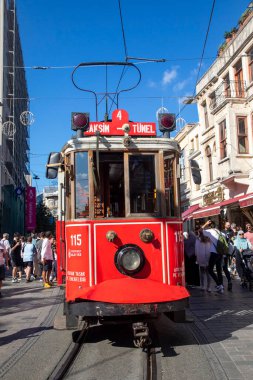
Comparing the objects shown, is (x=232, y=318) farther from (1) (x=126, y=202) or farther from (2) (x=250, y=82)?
(2) (x=250, y=82)

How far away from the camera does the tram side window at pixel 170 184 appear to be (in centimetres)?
596

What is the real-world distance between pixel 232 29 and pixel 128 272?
2057 cm

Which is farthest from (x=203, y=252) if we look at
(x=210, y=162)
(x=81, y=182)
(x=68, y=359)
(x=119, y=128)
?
(x=210, y=162)

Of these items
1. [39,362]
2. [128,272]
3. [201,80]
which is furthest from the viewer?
[201,80]

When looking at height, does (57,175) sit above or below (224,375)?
above

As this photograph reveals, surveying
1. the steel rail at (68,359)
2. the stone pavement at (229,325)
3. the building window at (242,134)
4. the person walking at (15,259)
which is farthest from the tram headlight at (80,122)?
the building window at (242,134)

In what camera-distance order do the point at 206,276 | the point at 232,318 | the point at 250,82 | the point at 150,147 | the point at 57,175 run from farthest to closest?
the point at 250,82 → the point at 206,276 → the point at 232,318 → the point at 57,175 → the point at 150,147

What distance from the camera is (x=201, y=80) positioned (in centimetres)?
2694

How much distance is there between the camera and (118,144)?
5918 millimetres

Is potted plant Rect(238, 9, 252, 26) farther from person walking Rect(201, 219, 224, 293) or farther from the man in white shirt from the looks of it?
the man in white shirt

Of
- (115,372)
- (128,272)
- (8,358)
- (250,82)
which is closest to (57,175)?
(128,272)

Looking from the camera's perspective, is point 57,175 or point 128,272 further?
point 57,175

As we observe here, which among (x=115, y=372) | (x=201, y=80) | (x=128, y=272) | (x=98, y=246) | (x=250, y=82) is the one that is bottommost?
(x=115, y=372)

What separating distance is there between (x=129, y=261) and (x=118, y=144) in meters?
1.65
